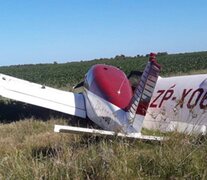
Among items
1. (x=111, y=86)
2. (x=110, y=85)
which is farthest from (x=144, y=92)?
(x=110, y=85)

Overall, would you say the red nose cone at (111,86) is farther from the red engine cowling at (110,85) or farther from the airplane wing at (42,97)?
the airplane wing at (42,97)

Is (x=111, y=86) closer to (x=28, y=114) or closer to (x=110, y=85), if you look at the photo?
(x=110, y=85)

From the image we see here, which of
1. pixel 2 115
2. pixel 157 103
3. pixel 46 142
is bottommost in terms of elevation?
pixel 2 115

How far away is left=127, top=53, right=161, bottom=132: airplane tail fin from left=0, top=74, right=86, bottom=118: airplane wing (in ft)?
13.8

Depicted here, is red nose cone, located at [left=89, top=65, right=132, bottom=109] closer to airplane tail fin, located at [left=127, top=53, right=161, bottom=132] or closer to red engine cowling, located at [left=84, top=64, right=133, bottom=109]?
red engine cowling, located at [left=84, top=64, right=133, bottom=109]

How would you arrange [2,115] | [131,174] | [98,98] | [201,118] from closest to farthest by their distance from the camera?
[131,174]
[201,118]
[98,98]
[2,115]

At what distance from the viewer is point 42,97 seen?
12.4 meters

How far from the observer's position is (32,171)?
4.45m

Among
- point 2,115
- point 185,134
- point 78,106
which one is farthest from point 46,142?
point 2,115

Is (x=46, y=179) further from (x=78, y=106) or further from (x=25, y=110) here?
(x=25, y=110)

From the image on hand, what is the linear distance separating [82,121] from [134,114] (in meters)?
4.11

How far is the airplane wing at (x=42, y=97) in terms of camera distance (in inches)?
472

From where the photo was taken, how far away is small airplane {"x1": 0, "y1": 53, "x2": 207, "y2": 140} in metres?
6.90

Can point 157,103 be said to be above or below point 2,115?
above
